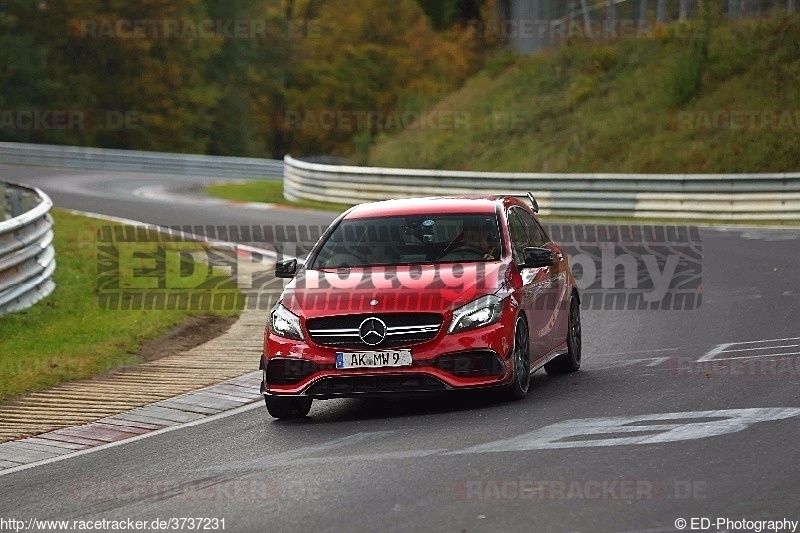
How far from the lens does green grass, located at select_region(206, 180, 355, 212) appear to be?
34.8 meters

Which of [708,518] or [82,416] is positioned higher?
[708,518]

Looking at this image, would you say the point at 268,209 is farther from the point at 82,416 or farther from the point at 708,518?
the point at 708,518

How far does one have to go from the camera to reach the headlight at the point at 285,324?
10.5 metres

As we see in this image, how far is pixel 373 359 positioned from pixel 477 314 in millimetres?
812

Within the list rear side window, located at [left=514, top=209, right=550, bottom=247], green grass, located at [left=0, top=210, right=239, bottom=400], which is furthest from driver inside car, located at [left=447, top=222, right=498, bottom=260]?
green grass, located at [left=0, top=210, right=239, bottom=400]

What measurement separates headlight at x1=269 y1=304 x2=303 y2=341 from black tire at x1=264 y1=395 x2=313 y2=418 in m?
0.47

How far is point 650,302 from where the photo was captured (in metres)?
Answer: 17.0

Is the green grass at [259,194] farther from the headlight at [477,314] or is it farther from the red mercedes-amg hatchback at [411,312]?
the headlight at [477,314]

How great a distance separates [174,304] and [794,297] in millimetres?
7255

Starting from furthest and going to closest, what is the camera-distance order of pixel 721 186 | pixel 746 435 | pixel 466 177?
pixel 466 177
pixel 721 186
pixel 746 435

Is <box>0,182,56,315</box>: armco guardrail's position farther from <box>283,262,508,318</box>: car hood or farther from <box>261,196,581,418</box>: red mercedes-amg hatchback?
<box>283,262,508,318</box>: car hood

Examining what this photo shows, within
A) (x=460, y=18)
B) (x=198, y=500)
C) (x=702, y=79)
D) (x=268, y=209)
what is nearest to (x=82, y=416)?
(x=198, y=500)

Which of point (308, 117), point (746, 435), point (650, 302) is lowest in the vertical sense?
point (308, 117)

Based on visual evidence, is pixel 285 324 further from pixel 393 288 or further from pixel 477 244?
pixel 477 244
